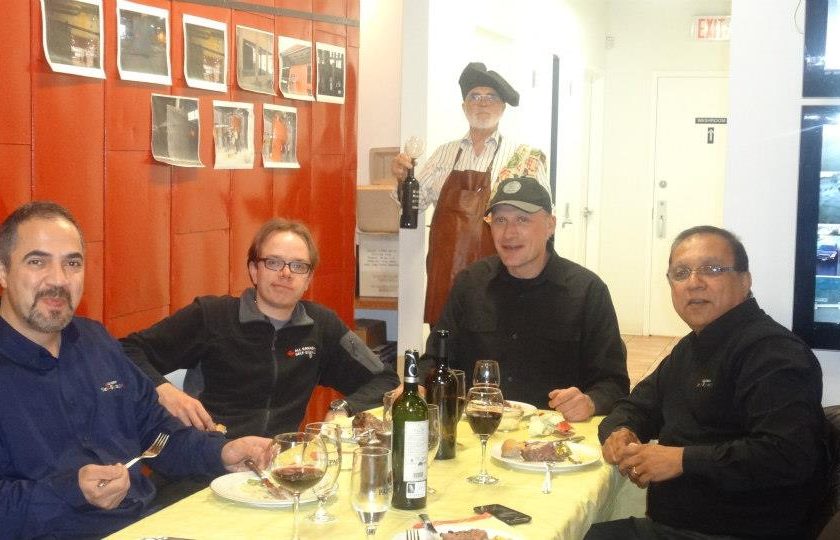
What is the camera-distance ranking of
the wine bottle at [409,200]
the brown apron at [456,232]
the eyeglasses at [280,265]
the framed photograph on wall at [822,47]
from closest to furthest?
the eyeglasses at [280,265], the framed photograph on wall at [822,47], the brown apron at [456,232], the wine bottle at [409,200]

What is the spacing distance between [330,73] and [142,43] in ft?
4.35

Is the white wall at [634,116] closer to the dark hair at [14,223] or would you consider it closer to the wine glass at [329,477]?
the dark hair at [14,223]

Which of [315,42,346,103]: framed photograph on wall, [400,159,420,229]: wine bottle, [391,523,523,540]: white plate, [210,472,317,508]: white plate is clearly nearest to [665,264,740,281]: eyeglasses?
[391,523,523,540]: white plate

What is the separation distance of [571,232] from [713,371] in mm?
6296

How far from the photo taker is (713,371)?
2463mm

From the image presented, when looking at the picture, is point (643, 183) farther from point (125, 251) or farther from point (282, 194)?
point (125, 251)

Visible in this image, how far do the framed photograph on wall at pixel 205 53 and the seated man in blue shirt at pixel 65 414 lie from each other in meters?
1.25

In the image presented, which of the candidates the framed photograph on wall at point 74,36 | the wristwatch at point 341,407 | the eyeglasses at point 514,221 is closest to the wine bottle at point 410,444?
the wristwatch at point 341,407

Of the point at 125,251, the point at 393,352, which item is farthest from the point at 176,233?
the point at 393,352

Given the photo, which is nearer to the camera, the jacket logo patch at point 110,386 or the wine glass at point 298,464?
the wine glass at point 298,464

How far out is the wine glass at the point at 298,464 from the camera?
1.73m

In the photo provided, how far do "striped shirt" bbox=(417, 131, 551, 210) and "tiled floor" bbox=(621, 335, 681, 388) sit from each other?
2.92m

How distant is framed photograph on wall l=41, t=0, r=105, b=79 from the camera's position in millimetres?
2822

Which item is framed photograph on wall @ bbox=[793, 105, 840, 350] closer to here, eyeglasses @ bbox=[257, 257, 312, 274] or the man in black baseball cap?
the man in black baseball cap
